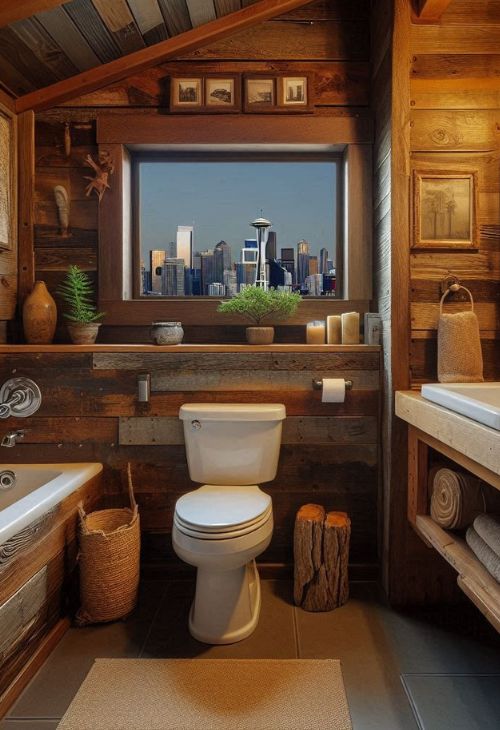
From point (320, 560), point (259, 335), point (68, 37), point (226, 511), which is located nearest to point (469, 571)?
point (320, 560)

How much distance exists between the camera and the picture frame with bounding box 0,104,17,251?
2.14 metres

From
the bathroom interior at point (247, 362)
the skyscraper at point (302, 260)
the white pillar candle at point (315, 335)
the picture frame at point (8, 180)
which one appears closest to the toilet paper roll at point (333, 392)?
the bathroom interior at point (247, 362)

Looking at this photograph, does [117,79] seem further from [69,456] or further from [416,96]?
[69,456]

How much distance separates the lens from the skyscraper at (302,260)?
2.56 metres

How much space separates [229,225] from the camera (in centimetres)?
258

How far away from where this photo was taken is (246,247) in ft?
8.43

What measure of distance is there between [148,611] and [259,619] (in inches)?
17.9

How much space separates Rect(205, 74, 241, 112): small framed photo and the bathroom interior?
0.4 inches

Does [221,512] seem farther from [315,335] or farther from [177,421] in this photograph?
[315,335]

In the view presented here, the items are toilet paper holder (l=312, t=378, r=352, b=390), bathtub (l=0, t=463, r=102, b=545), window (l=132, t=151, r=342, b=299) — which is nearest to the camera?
bathtub (l=0, t=463, r=102, b=545)

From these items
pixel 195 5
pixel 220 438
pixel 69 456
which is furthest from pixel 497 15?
pixel 69 456

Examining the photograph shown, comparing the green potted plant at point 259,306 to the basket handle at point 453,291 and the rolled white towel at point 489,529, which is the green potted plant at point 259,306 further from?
the rolled white towel at point 489,529

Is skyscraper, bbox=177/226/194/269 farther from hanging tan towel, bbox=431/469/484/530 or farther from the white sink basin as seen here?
hanging tan towel, bbox=431/469/484/530

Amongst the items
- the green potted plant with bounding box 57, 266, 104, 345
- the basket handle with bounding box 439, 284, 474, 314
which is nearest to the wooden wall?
the green potted plant with bounding box 57, 266, 104, 345
